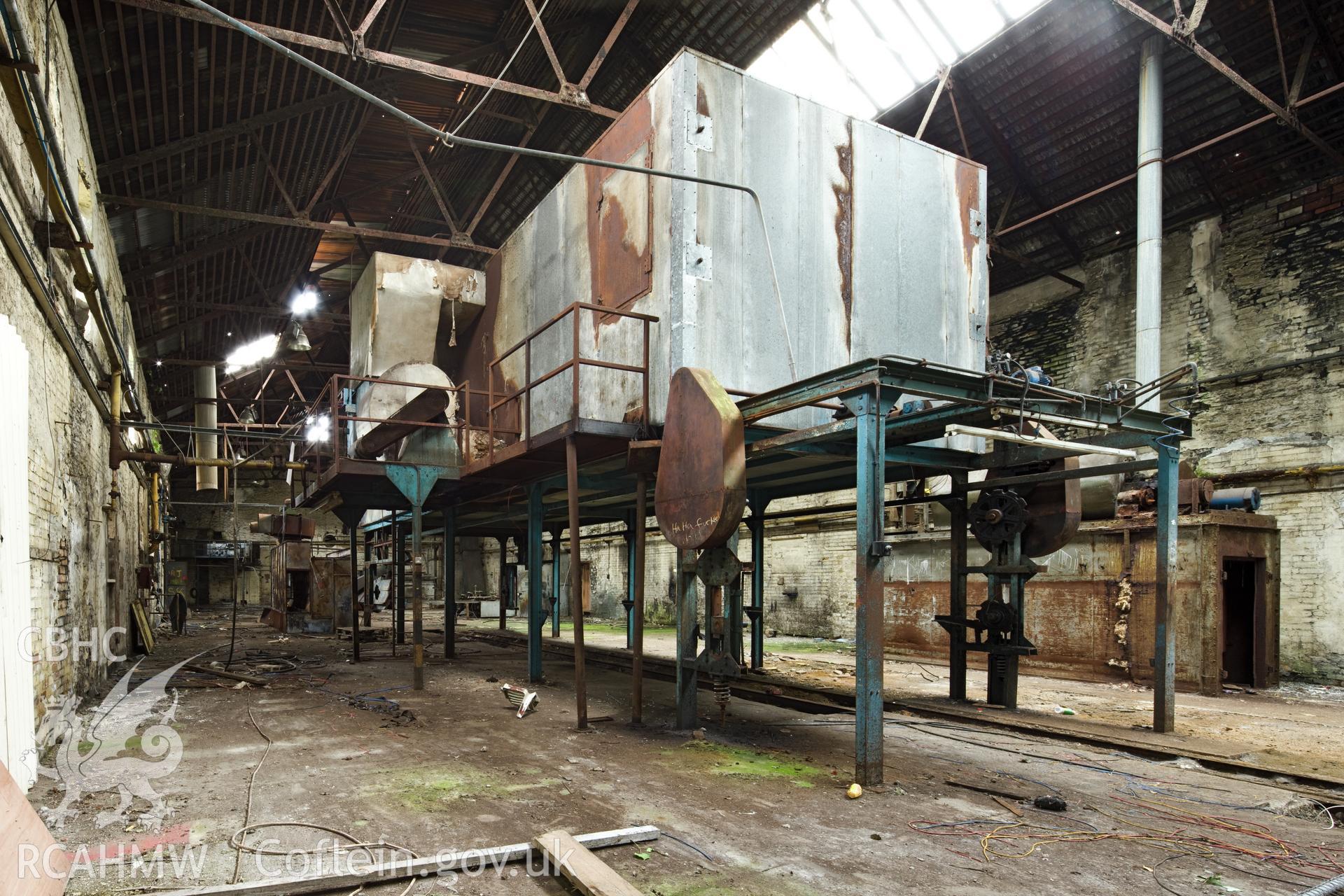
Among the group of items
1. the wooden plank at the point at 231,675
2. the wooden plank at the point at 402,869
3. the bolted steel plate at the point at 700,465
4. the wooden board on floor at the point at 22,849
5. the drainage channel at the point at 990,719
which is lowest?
the wooden plank at the point at 231,675

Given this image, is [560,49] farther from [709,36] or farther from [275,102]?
[275,102]

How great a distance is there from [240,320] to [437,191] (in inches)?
283

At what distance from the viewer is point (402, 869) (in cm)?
386

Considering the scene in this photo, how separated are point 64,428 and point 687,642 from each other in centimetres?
634

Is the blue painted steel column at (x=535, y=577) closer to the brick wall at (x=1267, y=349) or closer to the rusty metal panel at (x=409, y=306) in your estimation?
the rusty metal panel at (x=409, y=306)

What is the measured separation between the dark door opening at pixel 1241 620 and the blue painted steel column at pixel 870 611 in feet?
26.1

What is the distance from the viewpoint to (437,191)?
568 inches

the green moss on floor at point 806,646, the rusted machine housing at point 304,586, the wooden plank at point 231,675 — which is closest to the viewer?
the wooden plank at point 231,675

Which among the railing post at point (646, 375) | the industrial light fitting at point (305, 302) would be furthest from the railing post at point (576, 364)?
the industrial light fitting at point (305, 302)

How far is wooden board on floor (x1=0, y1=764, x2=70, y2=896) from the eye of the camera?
2.91m

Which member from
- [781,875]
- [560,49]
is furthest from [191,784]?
[560,49]

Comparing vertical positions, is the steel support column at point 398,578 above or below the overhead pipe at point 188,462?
below

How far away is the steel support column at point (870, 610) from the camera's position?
5508mm

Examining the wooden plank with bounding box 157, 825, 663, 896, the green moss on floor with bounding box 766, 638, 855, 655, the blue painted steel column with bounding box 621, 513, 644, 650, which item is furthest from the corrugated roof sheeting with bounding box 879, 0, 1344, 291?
the wooden plank with bounding box 157, 825, 663, 896
